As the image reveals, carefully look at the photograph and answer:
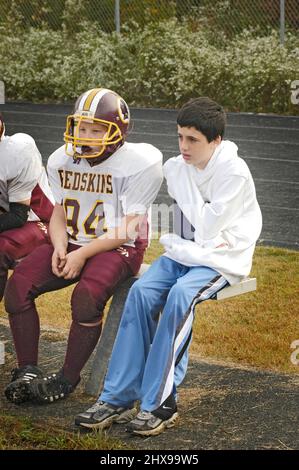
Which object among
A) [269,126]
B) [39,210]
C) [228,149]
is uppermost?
[228,149]

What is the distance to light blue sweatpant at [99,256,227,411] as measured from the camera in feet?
16.3

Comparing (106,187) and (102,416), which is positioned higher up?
(106,187)

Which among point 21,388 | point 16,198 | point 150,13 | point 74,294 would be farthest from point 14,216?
point 150,13

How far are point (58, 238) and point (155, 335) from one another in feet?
2.92

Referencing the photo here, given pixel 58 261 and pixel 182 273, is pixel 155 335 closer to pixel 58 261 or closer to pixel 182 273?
pixel 182 273

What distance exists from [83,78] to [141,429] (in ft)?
44.2

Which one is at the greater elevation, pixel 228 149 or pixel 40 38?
pixel 228 149

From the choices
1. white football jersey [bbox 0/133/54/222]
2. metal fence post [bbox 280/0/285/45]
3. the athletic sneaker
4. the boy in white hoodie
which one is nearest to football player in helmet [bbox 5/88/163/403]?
the boy in white hoodie

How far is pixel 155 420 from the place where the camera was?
196 inches

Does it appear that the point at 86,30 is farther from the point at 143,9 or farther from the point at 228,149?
the point at 228,149

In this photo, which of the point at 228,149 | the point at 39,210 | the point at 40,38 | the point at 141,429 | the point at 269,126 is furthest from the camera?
the point at 40,38

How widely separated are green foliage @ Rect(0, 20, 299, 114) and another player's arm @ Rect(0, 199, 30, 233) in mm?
10021

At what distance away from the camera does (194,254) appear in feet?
16.9
